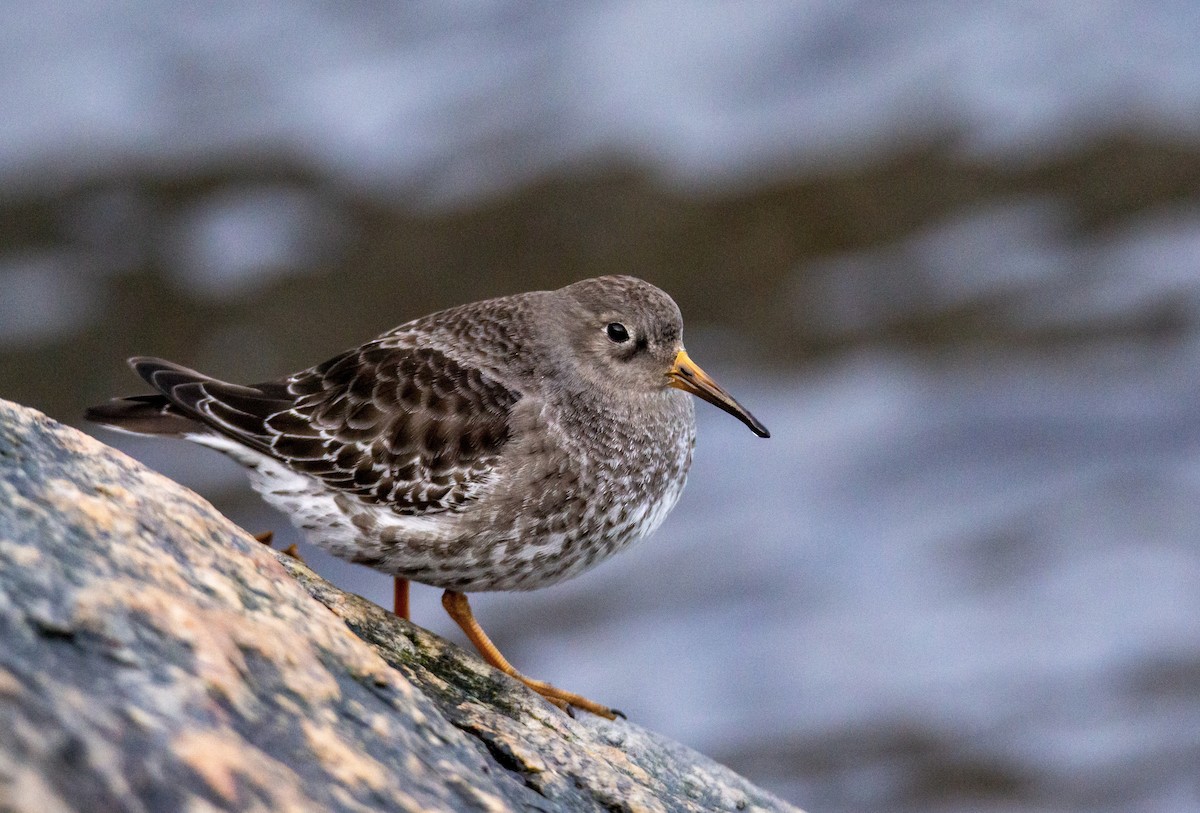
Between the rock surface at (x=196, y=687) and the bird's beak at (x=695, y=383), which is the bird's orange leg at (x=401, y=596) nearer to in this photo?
the bird's beak at (x=695, y=383)

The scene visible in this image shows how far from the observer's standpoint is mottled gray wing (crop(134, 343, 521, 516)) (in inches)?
215

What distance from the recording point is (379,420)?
18.7 ft

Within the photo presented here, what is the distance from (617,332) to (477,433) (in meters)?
0.86

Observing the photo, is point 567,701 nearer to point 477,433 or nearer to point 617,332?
point 477,433

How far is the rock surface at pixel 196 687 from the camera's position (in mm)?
2488

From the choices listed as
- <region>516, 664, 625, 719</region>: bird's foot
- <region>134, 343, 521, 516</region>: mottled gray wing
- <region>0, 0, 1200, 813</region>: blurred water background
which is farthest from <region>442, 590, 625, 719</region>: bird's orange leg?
<region>0, 0, 1200, 813</region>: blurred water background

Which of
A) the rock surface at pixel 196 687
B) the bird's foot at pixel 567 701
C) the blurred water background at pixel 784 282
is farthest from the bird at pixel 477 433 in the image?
the blurred water background at pixel 784 282

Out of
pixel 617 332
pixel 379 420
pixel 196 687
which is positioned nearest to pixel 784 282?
pixel 617 332

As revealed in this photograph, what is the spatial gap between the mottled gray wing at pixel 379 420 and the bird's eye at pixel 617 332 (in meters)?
0.55

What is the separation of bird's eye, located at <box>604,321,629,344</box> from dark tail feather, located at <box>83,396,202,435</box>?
1.70 metres

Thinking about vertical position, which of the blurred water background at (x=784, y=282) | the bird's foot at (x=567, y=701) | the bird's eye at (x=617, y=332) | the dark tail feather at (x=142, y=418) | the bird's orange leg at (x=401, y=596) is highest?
the blurred water background at (x=784, y=282)

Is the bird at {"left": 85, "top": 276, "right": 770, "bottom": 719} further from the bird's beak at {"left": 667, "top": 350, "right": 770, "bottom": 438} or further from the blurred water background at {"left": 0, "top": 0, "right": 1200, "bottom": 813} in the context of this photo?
the blurred water background at {"left": 0, "top": 0, "right": 1200, "bottom": 813}

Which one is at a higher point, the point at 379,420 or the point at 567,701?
the point at 379,420

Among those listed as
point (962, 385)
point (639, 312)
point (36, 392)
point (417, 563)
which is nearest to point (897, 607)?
point (962, 385)
